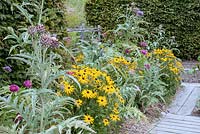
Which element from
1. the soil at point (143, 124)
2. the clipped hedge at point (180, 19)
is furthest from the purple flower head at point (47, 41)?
the clipped hedge at point (180, 19)

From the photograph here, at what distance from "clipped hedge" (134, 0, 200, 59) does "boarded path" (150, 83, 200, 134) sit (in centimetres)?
336

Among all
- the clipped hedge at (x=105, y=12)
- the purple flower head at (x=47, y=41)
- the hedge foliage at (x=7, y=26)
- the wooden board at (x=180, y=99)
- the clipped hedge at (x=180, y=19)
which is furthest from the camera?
the clipped hedge at (x=105, y=12)

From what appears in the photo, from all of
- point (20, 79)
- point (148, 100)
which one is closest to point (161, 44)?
point (148, 100)

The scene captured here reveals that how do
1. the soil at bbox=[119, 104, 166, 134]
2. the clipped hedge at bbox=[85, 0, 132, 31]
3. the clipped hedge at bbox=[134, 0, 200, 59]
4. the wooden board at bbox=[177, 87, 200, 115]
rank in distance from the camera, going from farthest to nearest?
the clipped hedge at bbox=[85, 0, 132, 31] → the clipped hedge at bbox=[134, 0, 200, 59] → the wooden board at bbox=[177, 87, 200, 115] → the soil at bbox=[119, 104, 166, 134]

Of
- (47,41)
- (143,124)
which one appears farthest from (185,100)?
(47,41)

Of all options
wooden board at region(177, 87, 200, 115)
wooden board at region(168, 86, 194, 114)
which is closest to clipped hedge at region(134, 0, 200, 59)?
wooden board at region(168, 86, 194, 114)

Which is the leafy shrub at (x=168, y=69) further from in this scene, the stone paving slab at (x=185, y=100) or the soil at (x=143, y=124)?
the soil at (x=143, y=124)

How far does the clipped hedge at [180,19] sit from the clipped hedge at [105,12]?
496mm

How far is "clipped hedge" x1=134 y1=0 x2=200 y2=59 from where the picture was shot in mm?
9203

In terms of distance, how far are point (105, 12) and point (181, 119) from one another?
17.7 ft

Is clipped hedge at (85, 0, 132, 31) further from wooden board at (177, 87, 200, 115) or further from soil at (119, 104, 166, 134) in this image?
soil at (119, 104, 166, 134)

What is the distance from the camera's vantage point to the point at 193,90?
6.36 m

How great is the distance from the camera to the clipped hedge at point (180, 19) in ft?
30.2

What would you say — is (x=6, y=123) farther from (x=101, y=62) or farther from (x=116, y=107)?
(x=101, y=62)
